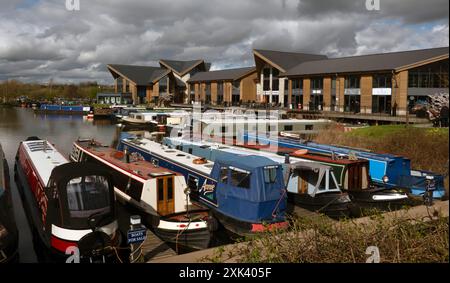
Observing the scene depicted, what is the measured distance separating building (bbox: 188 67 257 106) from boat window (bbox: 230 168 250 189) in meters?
47.7

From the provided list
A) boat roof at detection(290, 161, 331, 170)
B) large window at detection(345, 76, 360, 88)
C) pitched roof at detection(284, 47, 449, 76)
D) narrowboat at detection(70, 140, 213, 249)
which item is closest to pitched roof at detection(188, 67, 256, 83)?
pitched roof at detection(284, 47, 449, 76)

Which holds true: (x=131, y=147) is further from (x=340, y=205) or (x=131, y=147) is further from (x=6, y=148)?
(x=6, y=148)

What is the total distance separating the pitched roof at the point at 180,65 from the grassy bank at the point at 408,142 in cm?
5718

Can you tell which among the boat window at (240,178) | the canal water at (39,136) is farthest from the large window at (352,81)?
the boat window at (240,178)

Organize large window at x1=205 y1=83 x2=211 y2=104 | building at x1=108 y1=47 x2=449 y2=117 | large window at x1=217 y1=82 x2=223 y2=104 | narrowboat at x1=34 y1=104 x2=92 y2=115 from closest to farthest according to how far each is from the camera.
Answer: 1. building at x1=108 y1=47 x2=449 y2=117
2. large window at x1=217 y1=82 x2=223 y2=104
3. large window at x1=205 y1=83 x2=211 y2=104
4. narrowboat at x1=34 y1=104 x2=92 y2=115

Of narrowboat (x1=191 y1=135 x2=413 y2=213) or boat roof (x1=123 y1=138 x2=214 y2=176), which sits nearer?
narrowboat (x1=191 y1=135 x2=413 y2=213)

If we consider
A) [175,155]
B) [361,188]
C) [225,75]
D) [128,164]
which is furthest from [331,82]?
[128,164]

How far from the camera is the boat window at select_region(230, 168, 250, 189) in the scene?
1211 cm

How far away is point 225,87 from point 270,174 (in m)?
56.0

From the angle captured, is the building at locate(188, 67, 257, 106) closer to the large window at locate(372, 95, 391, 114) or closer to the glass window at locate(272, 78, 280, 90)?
the glass window at locate(272, 78, 280, 90)

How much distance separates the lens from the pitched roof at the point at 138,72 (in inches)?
3489

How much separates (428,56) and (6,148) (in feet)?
122
